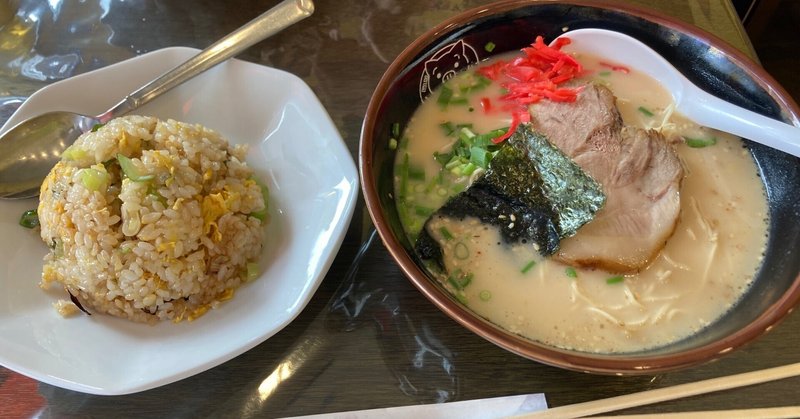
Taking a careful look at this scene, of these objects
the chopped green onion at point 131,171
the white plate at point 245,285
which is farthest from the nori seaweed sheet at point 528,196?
the chopped green onion at point 131,171

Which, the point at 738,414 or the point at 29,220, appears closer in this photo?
the point at 738,414

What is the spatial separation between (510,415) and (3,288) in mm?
1093

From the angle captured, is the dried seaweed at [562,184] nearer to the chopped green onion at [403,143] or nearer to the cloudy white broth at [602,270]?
the cloudy white broth at [602,270]

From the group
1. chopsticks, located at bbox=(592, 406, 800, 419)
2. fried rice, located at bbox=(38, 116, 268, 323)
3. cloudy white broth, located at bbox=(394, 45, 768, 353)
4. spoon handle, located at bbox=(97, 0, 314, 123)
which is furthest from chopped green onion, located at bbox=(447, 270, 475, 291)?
spoon handle, located at bbox=(97, 0, 314, 123)

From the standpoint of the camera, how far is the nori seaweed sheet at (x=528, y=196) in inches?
47.1

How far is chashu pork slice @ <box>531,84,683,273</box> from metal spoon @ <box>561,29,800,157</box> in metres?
0.14

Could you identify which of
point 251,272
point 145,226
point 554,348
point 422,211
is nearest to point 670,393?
point 554,348

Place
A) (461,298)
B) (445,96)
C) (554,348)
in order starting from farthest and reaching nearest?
(445,96)
(461,298)
(554,348)

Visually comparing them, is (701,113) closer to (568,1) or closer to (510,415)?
(568,1)

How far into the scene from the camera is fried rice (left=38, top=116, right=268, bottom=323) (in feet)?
3.87

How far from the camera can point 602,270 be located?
1197mm

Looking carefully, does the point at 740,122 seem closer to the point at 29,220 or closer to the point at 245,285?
the point at 245,285

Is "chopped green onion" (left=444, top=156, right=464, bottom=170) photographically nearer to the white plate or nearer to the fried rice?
the white plate

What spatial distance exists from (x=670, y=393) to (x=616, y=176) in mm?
457
